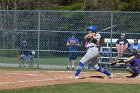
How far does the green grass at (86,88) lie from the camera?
449 inches

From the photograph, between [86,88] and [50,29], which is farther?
[50,29]

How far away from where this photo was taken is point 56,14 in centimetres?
2116

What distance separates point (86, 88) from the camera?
11992 mm

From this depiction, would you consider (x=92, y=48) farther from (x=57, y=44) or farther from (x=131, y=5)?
(x=131, y=5)

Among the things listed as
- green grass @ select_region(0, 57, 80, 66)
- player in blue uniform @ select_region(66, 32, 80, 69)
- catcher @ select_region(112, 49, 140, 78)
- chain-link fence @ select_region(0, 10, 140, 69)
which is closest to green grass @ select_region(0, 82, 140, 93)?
catcher @ select_region(112, 49, 140, 78)

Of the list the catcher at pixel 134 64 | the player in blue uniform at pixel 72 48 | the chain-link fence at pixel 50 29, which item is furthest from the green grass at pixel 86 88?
the chain-link fence at pixel 50 29

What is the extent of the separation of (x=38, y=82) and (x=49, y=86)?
4.18 ft

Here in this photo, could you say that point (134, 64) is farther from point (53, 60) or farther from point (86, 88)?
point (53, 60)

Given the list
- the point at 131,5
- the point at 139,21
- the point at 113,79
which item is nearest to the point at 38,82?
the point at 113,79

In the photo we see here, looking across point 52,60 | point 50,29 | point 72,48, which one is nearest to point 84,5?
point 50,29

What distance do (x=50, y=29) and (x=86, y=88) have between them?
30.5ft

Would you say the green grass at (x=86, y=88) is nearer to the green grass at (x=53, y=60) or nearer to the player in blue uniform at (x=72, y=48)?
the player in blue uniform at (x=72, y=48)

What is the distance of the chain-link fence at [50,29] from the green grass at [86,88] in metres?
7.75

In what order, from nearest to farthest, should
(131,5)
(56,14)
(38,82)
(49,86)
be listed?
(49,86) → (38,82) → (56,14) → (131,5)
